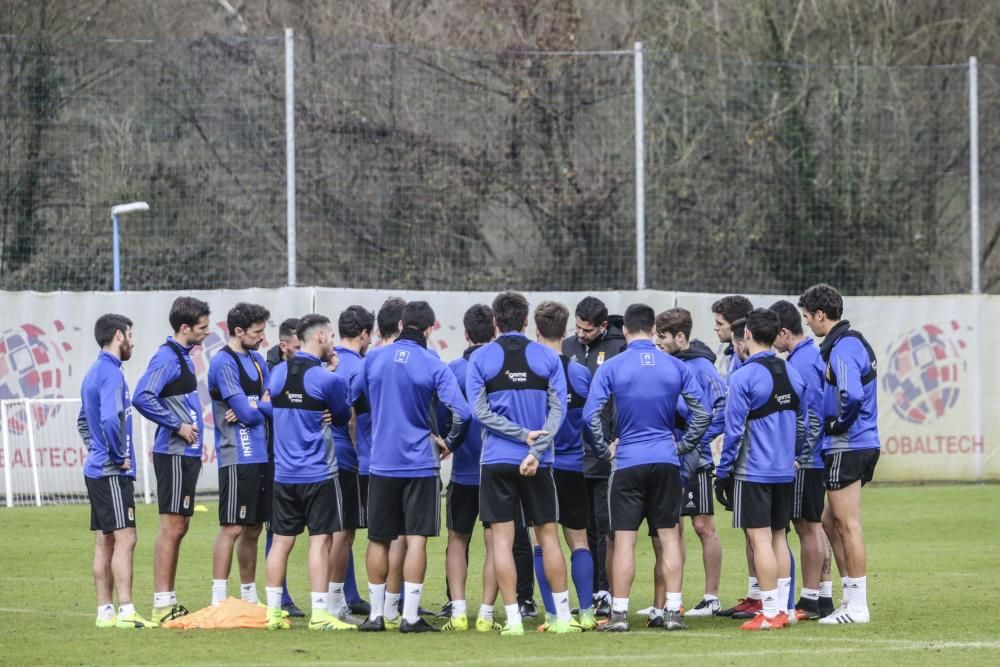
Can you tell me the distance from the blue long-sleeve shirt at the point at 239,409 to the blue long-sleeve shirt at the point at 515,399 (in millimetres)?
1709

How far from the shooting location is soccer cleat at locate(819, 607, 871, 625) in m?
10.1

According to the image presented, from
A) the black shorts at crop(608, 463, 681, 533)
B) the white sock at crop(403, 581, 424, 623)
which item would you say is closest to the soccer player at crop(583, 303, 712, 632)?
the black shorts at crop(608, 463, 681, 533)

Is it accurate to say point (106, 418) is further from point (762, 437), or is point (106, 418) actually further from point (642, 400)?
point (762, 437)

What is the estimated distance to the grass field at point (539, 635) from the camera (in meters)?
8.82

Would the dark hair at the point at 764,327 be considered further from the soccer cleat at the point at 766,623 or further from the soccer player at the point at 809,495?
the soccer cleat at the point at 766,623

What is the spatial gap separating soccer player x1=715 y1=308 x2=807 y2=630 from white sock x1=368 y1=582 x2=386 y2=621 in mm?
2274

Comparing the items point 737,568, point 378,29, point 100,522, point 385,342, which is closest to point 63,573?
point 100,522

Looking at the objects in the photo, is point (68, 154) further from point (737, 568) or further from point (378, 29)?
point (737, 568)

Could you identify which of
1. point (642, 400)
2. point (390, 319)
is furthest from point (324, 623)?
point (642, 400)

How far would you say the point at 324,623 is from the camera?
396 inches

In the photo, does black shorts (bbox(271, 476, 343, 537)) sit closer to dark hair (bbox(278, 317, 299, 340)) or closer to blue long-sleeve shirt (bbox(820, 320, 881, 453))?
dark hair (bbox(278, 317, 299, 340))

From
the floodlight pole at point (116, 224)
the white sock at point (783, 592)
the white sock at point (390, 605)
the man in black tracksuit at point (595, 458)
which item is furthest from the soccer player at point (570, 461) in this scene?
the floodlight pole at point (116, 224)

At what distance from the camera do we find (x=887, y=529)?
16.2 meters

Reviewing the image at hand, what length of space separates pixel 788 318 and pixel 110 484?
14.8 ft
